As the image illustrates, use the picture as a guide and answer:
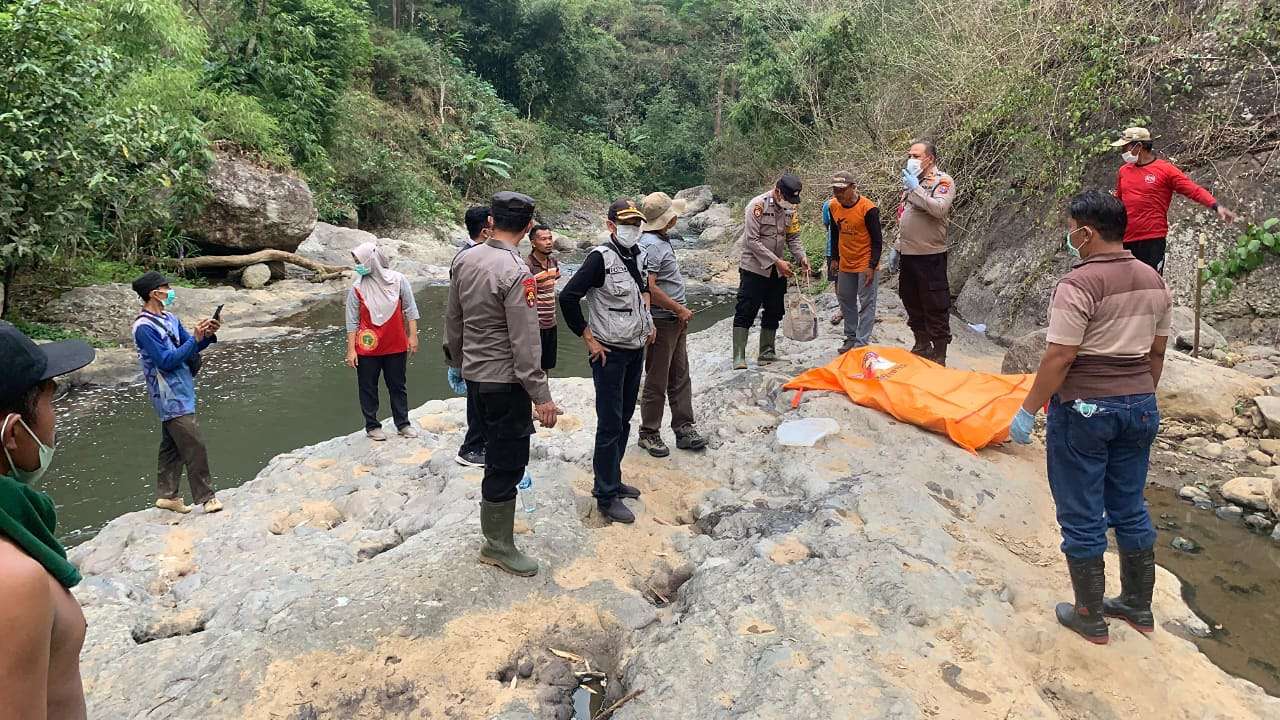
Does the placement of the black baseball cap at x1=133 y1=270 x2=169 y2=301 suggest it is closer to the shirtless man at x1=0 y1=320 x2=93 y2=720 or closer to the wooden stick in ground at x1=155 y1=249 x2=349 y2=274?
the shirtless man at x1=0 y1=320 x2=93 y2=720

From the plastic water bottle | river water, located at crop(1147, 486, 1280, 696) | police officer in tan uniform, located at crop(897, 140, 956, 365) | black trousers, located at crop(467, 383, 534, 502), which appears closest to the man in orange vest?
police officer in tan uniform, located at crop(897, 140, 956, 365)

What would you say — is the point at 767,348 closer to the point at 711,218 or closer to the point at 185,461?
the point at 185,461

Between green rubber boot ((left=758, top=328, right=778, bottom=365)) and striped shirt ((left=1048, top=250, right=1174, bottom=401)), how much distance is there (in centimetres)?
391

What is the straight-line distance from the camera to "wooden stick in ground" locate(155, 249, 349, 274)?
511 inches

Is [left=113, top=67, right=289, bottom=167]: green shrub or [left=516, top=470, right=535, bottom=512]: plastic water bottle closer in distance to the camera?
[left=516, top=470, right=535, bottom=512]: plastic water bottle

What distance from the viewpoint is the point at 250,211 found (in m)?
13.6

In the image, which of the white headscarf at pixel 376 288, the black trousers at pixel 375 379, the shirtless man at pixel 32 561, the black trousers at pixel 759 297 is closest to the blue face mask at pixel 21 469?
the shirtless man at pixel 32 561

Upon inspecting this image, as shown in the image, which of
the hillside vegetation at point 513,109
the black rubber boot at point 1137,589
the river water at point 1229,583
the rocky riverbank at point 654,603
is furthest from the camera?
the hillside vegetation at point 513,109

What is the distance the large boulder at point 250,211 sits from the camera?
13312 millimetres

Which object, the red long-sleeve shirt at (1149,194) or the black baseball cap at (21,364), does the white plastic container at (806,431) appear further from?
the black baseball cap at (21,364)

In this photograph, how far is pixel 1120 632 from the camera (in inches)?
122

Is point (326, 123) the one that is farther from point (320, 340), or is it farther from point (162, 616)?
point (162, 616)

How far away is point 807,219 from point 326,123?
12.0m

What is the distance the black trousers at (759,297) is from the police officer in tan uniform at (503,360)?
3.17m
